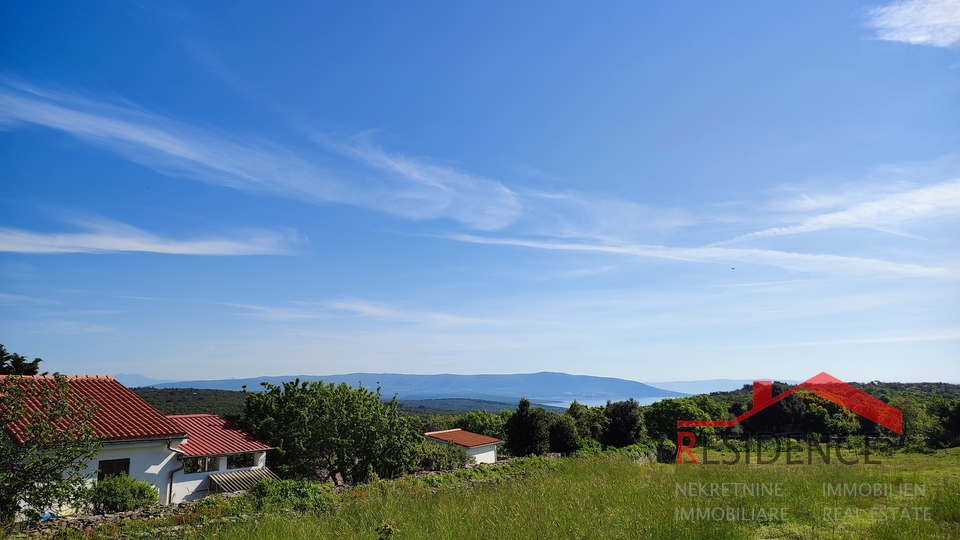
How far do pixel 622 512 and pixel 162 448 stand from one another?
56.5 feet

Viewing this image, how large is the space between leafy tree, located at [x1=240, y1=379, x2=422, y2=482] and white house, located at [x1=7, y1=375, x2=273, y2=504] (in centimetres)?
103

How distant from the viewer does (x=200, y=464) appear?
1941cm

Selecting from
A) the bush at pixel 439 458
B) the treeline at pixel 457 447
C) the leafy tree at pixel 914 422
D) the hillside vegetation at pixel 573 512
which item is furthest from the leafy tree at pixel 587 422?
the hillside vegetation at pixel 573 512

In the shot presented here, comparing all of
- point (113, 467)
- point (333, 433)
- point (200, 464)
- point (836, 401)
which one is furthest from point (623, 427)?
point (113, 467)

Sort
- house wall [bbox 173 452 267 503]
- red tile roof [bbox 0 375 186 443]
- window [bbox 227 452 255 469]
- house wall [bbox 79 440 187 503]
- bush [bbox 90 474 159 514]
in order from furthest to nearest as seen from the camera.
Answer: window [bbox 227 452 255 469] → house wall [bbox 173 452 267 503] → red tile roof [bbox 0 375 186 443] → house wall [bbox 79 440 187 503] → bush [bbox 90 474 159 514]

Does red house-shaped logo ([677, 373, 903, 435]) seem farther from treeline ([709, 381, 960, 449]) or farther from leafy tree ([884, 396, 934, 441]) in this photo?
treeline ([709, 381, 960, 449])

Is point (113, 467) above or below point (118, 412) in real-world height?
below

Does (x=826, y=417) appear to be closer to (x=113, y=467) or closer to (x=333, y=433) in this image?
(x=333, y=433)

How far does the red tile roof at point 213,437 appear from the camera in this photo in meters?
19.6

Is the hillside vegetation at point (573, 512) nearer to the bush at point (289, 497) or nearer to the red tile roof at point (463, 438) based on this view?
the bush at point (289, 497)

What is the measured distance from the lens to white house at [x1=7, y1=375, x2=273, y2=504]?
15648mm

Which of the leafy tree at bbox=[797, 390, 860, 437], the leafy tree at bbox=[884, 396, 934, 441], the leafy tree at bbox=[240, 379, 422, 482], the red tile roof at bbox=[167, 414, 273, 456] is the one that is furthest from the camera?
the leafy tree at bbox=[797, 390, 860, 437]

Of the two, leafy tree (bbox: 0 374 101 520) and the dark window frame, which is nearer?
leafy tree (bbox: 0 374 101 520)

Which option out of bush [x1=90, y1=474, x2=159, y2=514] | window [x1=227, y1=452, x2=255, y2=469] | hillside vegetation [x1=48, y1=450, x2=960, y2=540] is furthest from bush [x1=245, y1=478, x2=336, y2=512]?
window [x1=227, y1=452, x2=255, y2=469]
